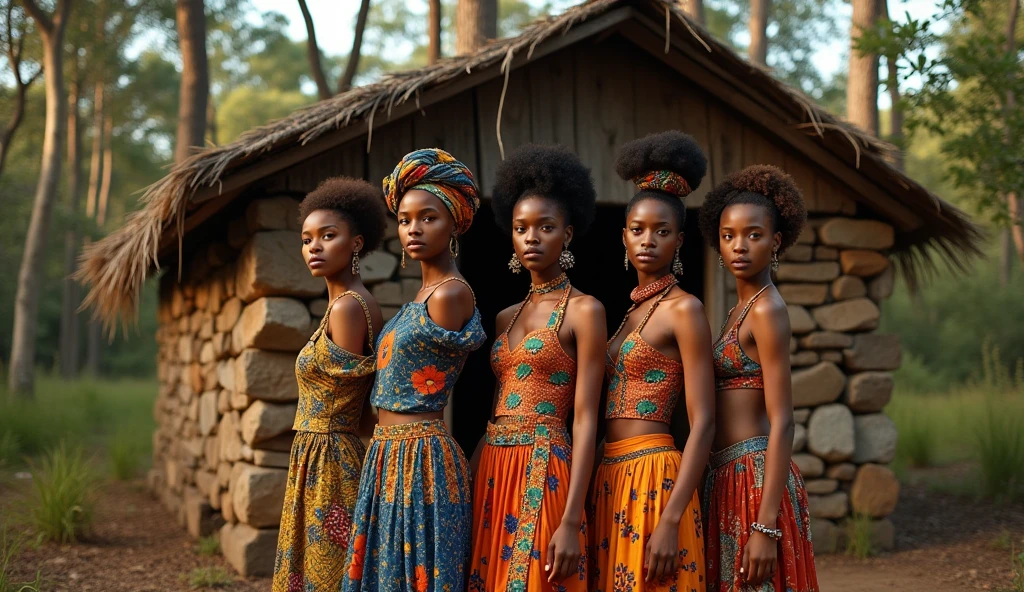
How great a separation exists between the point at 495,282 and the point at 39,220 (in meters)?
7.10

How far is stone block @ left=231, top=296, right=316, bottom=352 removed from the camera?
4902mm

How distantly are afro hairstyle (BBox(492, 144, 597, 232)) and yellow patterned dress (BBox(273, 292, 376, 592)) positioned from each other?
2.08ft

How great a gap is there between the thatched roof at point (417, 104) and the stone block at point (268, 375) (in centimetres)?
79

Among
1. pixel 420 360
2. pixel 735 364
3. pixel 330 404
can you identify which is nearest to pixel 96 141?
pixel 330 404

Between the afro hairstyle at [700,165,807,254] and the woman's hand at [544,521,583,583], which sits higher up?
the afro hairstyle at [700,165,807,254]

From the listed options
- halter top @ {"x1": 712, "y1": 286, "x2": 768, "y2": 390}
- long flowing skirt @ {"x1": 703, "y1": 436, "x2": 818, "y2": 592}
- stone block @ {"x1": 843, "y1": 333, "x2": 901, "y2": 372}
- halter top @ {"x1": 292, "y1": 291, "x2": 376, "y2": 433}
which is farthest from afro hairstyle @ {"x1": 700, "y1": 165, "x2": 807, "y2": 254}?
stone block @ {"x1": 843, "y1": 333, "x2": 901, "y2": 372}

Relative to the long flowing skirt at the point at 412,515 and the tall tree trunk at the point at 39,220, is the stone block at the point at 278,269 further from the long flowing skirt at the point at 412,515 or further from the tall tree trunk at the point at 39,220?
the tall tree trunk at the point at 39,220

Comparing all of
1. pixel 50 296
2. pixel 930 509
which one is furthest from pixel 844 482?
pixel 50 296

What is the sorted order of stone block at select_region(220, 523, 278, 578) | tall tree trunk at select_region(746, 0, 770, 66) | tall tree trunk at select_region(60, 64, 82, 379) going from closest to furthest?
stone block at select_region(220, 523, 278, 578), tall tree trunk at select_region(746, 0, 770, 66), tall tree trunk at select_region(60, 64, 82, 379)

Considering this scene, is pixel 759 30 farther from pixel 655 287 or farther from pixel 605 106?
pixel 655 287

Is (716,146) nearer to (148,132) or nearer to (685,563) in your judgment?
(685,563)

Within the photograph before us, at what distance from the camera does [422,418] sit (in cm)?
289

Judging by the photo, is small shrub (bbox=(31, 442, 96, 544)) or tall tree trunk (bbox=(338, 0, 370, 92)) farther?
tall tree trunk (bbox=(338, 0, 370, 92))

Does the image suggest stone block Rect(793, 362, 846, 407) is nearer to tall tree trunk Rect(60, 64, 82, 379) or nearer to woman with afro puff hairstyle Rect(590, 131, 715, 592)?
woman with afro puff hairstyle Rect(590, 131, 715, 592)
